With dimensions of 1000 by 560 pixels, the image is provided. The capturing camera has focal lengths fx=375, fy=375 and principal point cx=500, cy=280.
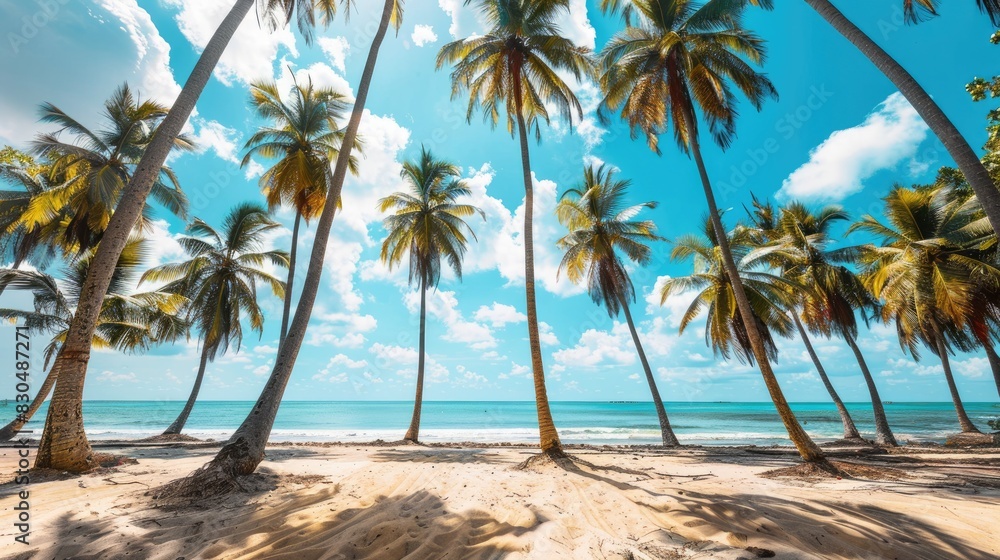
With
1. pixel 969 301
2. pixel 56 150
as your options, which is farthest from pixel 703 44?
pixel 56 150

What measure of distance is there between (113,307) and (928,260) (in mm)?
28697

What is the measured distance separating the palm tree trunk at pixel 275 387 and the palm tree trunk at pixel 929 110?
777 cm

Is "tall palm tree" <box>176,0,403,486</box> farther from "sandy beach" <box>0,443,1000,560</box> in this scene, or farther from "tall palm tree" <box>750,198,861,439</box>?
"tall palm tree" <box>750,198,861,439</box>

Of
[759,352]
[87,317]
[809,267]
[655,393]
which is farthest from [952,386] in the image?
[87,317]

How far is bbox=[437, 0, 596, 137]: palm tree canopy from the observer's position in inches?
377

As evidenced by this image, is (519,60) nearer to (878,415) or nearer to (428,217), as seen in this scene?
(428,217)

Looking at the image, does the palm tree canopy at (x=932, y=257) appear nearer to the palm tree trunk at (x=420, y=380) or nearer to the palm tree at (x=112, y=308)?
the palm tree trunk at (x=420, y=380)

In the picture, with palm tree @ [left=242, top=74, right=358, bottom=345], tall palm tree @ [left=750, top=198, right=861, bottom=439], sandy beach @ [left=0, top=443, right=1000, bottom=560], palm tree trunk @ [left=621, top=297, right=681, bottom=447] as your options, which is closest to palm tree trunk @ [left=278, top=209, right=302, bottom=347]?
palm tree @ [left=242, top=74, right=358, bottom=345]

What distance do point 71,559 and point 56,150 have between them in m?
14.7

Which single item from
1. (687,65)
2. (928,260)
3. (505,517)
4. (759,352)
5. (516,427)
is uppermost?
(687,65)

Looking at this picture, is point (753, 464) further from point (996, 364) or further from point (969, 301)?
point (996, 364)

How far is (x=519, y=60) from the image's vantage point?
9.86m

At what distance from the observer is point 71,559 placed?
2725 mm

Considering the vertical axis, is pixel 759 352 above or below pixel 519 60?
below
